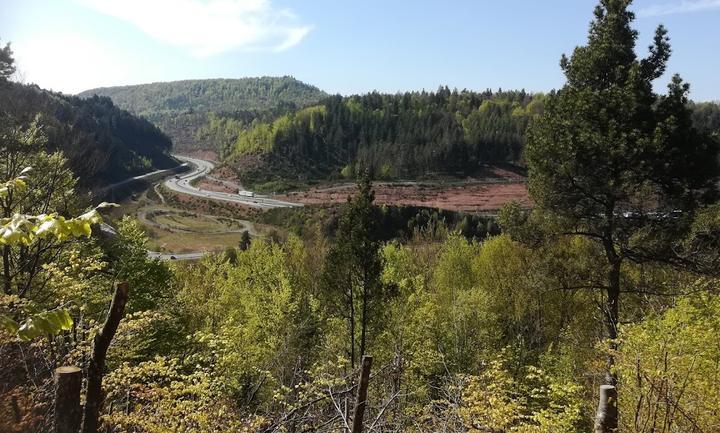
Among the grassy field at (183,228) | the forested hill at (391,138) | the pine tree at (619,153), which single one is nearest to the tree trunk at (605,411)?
the pine tree at (619,153)

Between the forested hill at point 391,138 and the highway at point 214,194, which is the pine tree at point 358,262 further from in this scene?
the forested hill at point 391,138

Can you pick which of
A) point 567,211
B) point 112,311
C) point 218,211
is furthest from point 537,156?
point 218,211

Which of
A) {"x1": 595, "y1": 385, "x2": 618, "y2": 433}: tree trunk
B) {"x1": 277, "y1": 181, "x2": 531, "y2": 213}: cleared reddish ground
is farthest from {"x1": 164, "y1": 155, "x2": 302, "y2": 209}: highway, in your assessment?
{"x1": 595, "y1": 385, "x2": 618, "y2": 433}: tree trunk

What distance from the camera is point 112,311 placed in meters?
4.12

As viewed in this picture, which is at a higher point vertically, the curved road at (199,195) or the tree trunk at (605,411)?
the tree trunk at (605,411)

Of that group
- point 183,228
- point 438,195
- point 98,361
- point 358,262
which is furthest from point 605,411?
point 438,195

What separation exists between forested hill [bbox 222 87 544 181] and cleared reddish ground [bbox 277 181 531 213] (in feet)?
50.2

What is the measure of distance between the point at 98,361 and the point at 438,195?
96.4 meters

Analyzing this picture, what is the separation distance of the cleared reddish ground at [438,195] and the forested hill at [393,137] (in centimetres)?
1529

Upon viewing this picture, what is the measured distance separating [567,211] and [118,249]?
19.1 metres

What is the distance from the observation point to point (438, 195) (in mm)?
98500

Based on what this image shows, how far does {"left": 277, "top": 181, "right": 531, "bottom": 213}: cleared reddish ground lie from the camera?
86.1 m

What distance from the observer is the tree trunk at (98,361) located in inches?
160

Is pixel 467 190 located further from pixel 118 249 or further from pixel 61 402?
pixel 61 402
